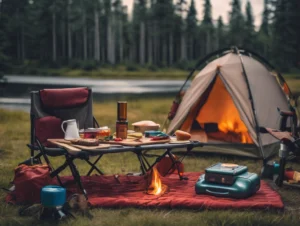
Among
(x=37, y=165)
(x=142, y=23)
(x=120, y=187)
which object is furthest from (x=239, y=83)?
(x=142, y=23)

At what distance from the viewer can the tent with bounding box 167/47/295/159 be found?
7.37 metres

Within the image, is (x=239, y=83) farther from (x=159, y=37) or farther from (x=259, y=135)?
(x=159, y=37)

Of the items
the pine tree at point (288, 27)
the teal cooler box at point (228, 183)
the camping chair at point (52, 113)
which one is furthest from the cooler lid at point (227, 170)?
the pine tree at point (288, 27)

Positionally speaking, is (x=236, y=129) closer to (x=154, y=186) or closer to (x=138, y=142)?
(x=154, y=186)

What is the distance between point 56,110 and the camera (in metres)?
5.74

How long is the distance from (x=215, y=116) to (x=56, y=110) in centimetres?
392

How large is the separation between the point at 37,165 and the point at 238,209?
212 cm

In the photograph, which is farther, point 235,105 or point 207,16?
point 207,16

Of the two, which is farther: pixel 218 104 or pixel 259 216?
pixel 218 104

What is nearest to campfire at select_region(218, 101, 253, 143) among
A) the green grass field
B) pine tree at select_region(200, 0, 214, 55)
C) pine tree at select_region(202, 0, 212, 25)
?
the green grass field

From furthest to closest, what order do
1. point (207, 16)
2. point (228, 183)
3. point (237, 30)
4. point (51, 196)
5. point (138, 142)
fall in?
point (207, 16) < point (237, 30) < point (228, 183) < point (138, 142) < point (51, 196)

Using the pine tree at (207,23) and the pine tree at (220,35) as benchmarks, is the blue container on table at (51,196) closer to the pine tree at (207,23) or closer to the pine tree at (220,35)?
the pine tree at (207,23)

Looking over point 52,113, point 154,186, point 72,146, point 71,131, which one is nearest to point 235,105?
point 154,186

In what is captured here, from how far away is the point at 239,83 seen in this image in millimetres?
7625
